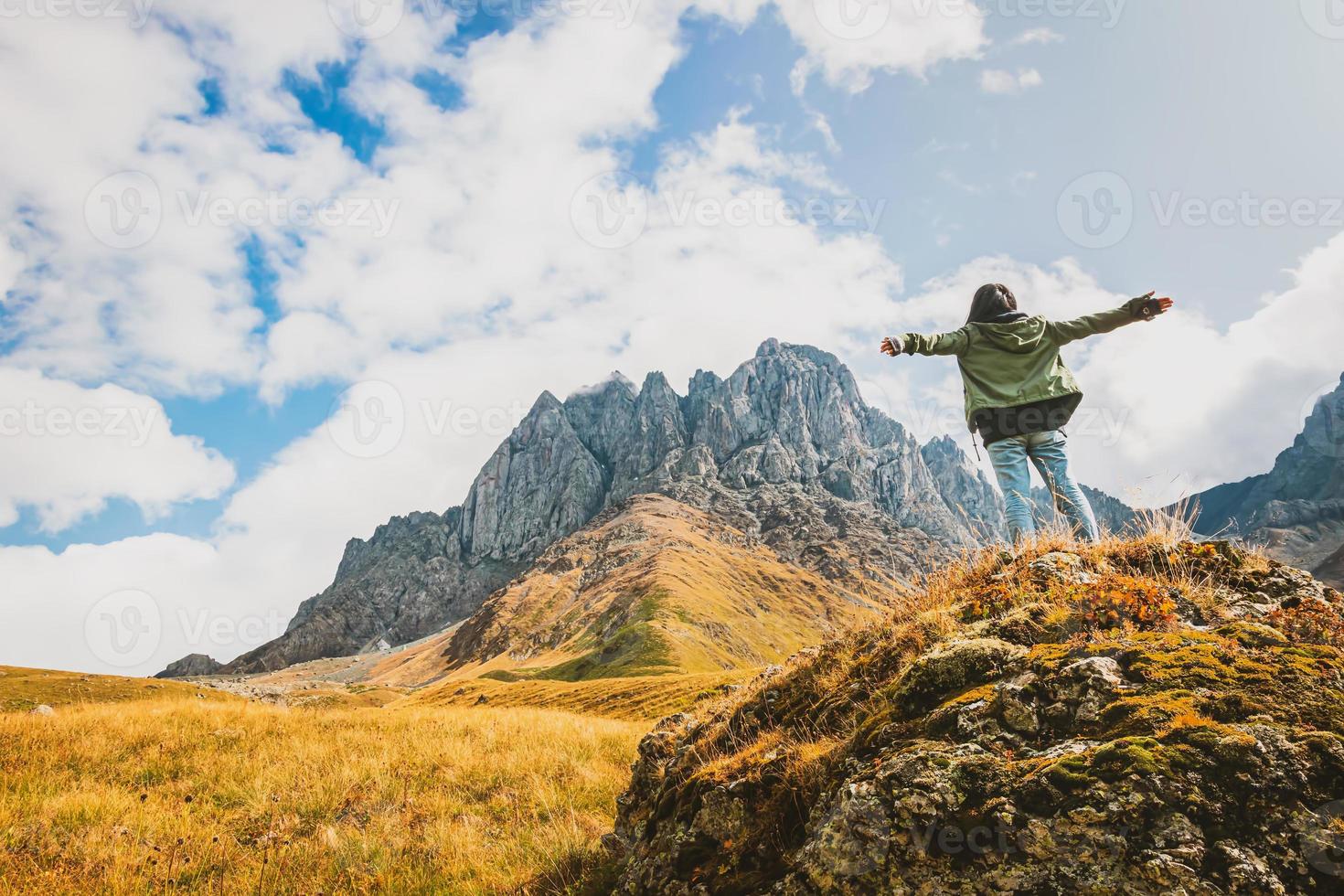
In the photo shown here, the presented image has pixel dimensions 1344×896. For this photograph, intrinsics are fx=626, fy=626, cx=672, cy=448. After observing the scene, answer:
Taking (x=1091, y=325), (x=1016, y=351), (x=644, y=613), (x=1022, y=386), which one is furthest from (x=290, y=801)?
(x=644, y=613)

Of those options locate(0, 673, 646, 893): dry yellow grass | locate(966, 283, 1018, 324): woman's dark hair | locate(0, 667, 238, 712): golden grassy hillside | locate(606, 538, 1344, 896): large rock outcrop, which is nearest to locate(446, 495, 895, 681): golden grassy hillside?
locate(0, 667, 238, 712): golden grassy hillside

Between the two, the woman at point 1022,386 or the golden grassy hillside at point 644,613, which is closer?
the woman at point 1022,386

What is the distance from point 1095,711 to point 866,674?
189cm

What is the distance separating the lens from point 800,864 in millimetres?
3402

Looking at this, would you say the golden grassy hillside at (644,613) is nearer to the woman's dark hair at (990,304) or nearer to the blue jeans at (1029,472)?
the blue jeans at (1029,472)

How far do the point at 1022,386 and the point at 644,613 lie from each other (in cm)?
10208

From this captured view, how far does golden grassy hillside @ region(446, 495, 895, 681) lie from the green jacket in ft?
197

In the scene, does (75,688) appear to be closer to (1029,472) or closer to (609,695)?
(609,695)

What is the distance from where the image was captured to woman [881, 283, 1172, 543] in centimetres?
734

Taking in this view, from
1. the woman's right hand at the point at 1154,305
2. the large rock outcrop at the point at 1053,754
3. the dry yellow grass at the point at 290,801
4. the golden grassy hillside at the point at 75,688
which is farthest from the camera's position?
the golden grassy hillside at the point at 75,688

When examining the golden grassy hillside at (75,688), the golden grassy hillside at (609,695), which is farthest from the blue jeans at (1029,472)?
the golden grassy hillside at (75,688)

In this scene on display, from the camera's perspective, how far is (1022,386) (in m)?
7.42

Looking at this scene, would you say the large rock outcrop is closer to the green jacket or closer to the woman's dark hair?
the green jacket

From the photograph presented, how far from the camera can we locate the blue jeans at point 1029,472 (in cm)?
728
